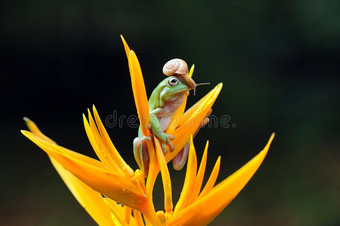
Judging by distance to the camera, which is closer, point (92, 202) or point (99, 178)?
point (99, 178)

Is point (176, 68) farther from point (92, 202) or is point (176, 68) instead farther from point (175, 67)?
point (92, 202)

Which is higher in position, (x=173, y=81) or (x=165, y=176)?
(x=173, y=81)

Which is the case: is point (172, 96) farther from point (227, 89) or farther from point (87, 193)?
point (227, 89)

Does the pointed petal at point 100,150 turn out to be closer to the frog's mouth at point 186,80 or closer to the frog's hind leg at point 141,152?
the frog's hind leg at point 141,152

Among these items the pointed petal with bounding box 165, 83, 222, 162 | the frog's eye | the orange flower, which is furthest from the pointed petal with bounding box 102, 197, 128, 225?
the frog's eye

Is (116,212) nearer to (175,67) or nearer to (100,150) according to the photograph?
(100,150)

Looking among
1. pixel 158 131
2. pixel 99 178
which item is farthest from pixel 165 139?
pixel 99 178

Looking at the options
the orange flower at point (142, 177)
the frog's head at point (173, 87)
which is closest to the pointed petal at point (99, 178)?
the orange flower at point (142, 177)
